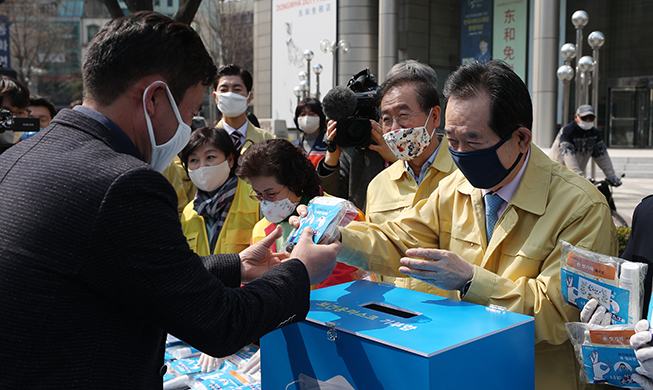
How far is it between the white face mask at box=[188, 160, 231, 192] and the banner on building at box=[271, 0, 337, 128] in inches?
861

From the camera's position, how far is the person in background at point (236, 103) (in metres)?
5.31

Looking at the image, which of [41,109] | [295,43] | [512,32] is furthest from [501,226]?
[295,43]

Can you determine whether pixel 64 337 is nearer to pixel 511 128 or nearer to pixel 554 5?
pixel 511 128

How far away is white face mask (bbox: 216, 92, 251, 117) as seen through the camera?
529 cm

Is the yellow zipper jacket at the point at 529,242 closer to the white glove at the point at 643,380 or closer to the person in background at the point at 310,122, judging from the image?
the white glove at the point at 643,380

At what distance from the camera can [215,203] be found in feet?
11.8

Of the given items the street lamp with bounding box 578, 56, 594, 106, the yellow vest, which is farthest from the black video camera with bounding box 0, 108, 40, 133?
the street lamp with bounding box 578, 56, 594, 106

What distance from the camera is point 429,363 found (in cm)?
120

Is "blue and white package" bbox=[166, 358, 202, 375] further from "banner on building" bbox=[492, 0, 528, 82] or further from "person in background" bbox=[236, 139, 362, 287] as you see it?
"banner on building" bbox=[492, 0, 528, 82]

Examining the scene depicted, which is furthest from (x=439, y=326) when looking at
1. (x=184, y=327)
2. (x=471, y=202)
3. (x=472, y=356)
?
(x=471, y=202)

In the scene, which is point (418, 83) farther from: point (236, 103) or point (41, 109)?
point (41, 109)

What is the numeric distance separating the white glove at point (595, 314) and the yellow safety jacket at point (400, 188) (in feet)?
4.63

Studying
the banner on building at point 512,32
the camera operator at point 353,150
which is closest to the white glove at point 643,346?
the camera operator at point 353,150

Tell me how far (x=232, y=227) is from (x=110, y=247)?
244 cm
